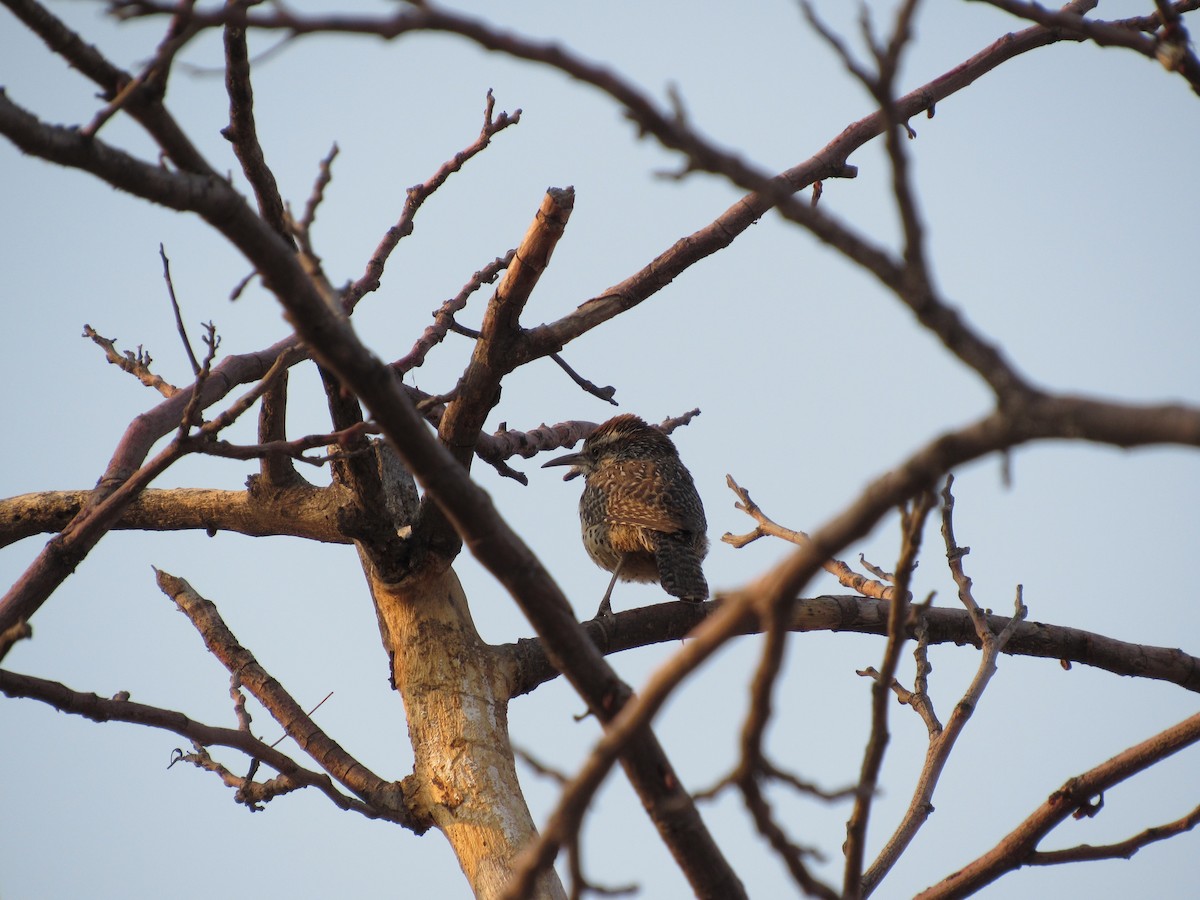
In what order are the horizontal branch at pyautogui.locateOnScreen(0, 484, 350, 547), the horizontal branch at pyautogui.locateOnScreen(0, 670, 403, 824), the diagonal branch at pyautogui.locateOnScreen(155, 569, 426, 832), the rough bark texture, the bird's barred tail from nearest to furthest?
the horizontal branch at pyautogui.locateOnScreen(0, 670, 403, 824) → the rough bark texture → the diagonal branch at pyautogui.locateOnScreen(155, 569, 426, 832) → the horizontal branch at pyautogui.locateOnScreen(0, 484, 350, 547) → the bird's barred tail

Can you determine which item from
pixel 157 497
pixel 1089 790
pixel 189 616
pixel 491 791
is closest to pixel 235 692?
pixel 189 616

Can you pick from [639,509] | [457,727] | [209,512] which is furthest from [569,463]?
[457,727]

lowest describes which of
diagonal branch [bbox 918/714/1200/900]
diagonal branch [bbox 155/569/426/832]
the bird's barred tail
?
diagonal branch [bbox 918/714/1200/900]

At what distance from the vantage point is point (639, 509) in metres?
5.99

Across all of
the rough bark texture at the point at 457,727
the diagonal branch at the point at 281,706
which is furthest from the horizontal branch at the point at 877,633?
the diagonal branch at the point at 281,706

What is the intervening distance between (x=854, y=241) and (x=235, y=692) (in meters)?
2.86

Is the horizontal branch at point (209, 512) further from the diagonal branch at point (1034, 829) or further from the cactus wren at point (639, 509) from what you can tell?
the diagonal branch at point (1034, 829)

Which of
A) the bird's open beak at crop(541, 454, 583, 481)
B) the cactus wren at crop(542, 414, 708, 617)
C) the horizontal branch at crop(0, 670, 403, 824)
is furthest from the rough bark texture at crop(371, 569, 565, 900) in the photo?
the bird's open beak at crop(541, 454, 583, 481)

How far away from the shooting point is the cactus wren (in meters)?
5.57

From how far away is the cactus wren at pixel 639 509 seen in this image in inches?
219

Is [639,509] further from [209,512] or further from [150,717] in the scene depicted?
[150,717]

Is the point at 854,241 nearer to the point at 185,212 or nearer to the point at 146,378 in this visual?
the point at 185,212

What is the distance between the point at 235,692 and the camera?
3.66 meters

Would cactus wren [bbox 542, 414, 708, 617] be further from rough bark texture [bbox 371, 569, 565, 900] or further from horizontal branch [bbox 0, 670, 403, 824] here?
horizontal branch [bbox 0, 670, 403, 824]
